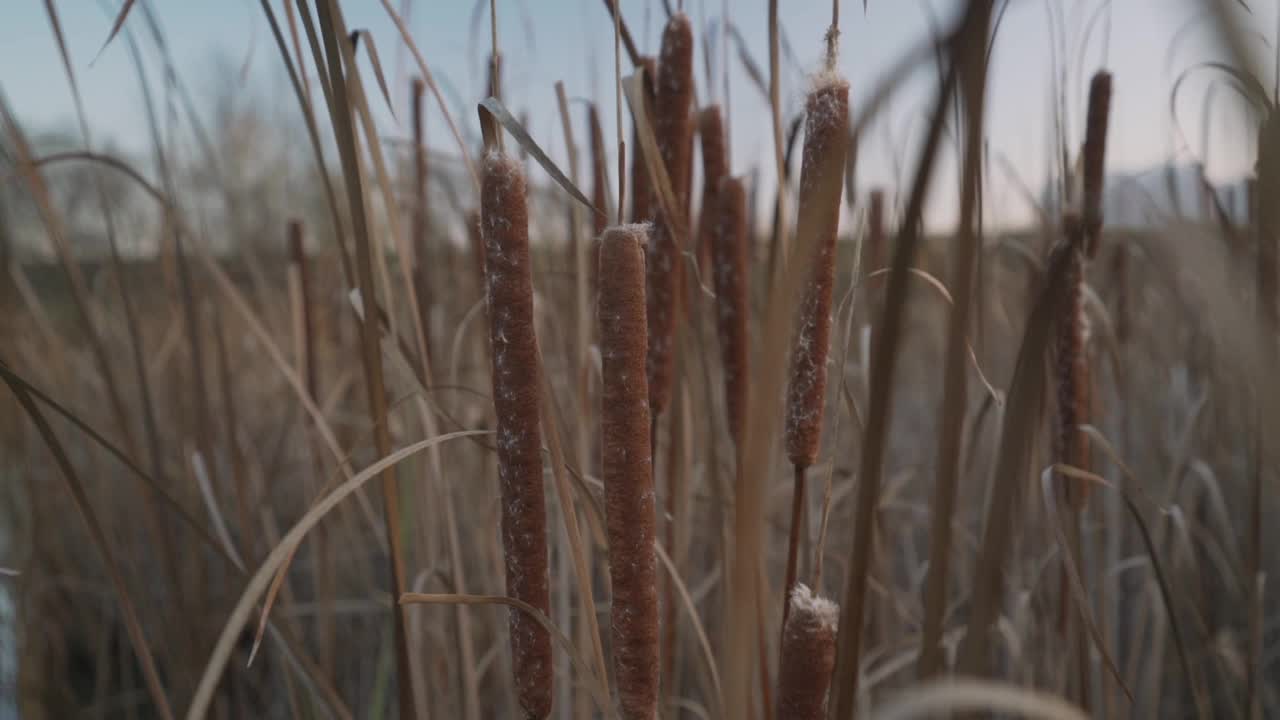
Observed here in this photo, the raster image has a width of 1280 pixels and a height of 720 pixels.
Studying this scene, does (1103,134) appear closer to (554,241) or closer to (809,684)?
(809,684)

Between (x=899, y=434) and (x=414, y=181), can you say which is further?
(x=899, y=434)

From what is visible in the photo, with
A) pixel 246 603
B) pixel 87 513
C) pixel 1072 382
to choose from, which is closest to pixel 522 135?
pixel 246 603

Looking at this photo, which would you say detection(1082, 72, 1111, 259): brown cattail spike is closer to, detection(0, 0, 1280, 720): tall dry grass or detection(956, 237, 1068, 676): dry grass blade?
detection(0, 0, 1280, 720): tall dry grass

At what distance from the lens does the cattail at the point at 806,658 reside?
38 centimetres

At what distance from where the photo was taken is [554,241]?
4.98 feet

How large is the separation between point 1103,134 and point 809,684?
0.56m

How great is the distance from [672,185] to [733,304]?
90 mm

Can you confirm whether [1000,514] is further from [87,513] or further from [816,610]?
[87,513]

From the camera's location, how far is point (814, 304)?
440mm

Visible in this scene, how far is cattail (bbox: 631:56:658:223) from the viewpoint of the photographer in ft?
1.85

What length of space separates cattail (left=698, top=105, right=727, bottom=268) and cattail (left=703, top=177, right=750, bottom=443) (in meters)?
0.02

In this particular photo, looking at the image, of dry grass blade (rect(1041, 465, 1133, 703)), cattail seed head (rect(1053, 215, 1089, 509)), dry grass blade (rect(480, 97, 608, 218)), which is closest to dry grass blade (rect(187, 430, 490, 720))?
dry grass blade (rect(480, 97, 608, 218))

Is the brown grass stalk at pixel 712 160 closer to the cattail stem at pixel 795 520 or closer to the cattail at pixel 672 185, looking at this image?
the cattail at pixel 672 185

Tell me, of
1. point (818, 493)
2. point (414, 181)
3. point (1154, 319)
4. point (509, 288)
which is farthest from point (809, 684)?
point (1154, 319)
